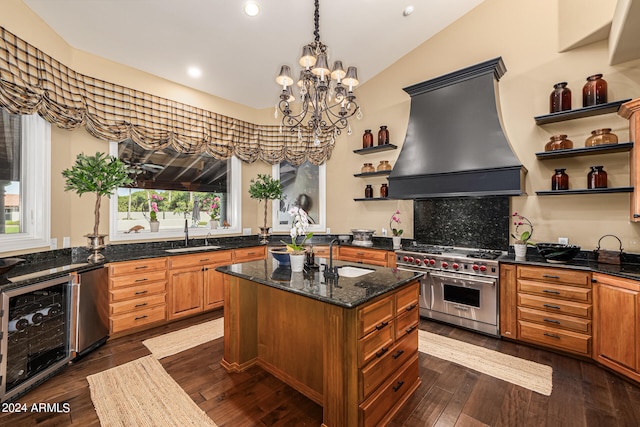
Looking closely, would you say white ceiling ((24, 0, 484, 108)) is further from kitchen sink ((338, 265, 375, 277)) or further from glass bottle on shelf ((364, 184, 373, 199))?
kitchen sink ((338, 265, 375, 277))

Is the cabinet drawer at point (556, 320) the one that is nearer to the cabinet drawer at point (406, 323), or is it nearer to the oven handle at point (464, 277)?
the oven handle at point (464, 277)

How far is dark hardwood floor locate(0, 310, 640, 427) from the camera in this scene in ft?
6.16

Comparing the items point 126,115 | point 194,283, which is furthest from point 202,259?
point 126,115

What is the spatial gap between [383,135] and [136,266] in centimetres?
386

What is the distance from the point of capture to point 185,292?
3.57m

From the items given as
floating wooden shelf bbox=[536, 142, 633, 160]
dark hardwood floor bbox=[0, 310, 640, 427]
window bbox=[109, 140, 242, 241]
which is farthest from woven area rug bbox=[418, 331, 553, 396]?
window bbox=[109, 140, 242, 241]

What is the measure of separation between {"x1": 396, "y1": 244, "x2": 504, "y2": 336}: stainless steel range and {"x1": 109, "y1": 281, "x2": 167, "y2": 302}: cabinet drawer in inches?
120

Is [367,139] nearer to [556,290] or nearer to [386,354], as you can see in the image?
[556,290]

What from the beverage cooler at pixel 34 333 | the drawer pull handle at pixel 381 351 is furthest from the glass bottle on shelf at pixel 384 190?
the beverage cooler at pixel 34 333

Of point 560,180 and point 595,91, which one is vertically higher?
point 595,91

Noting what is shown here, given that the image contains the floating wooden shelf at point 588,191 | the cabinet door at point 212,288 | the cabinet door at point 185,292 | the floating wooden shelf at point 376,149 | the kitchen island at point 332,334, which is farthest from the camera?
the floating wooden shelf at point 376,149

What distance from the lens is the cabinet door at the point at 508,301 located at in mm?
2969

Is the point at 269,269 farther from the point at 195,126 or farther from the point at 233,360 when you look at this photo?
the point at 195,126

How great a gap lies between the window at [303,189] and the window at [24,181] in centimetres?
316
